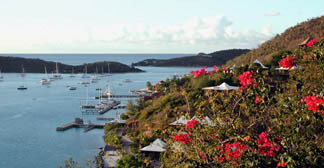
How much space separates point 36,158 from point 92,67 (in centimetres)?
6756

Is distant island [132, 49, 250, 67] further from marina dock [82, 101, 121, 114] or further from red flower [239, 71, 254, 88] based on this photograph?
red flower [239, 71, 254, 88]

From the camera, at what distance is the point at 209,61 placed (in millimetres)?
95062

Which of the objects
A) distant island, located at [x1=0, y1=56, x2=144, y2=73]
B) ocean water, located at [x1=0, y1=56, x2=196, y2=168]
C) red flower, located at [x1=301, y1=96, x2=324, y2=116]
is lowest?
ocean water, located at [x1=0, y1=56, x2=196, y2=168]

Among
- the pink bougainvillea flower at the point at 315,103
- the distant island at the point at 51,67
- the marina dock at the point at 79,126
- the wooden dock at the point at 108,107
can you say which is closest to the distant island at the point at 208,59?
the distant island at the point at 51,67

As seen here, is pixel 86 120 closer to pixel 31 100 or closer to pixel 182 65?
Answer: pixel 31 100

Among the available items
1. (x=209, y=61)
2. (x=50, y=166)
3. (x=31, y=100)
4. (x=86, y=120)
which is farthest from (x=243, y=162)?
(x=209, y=61)

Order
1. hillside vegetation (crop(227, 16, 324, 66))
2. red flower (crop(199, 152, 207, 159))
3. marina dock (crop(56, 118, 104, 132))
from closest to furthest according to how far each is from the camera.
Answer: red flower (crop(199, 152, 207, 159)) → hillside vegetation (crop(227, 16, 324, 66)) → marina dock (crop(56, 118, 104, 132))

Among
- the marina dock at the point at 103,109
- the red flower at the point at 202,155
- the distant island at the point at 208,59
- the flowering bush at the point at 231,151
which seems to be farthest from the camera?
the distant island at the point at 208,59

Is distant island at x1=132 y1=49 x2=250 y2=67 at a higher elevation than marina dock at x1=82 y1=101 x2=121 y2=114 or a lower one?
higher

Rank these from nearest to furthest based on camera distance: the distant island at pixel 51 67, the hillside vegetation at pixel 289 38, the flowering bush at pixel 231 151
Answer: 1. the flowering bush at pixel 231 151
2. the hillside vegetation at pixel 289 38
3. the distant island at pixel 51 67

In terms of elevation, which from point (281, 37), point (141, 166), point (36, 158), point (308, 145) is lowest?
point (36, 158)

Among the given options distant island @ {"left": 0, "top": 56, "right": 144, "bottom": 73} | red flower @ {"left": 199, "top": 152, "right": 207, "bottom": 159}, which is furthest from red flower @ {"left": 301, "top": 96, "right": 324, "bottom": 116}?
distant island @ {"left": 0, "top": 56, "right": 144, "bottom": 73}

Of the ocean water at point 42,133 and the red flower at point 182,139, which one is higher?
the red flower at point 182,139

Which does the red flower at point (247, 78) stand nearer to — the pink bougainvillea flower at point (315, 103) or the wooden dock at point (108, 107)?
the pink bougainvillea flower at point (315, 103)
